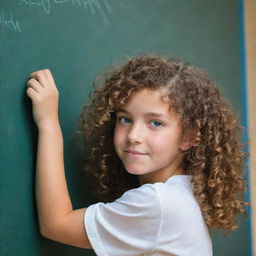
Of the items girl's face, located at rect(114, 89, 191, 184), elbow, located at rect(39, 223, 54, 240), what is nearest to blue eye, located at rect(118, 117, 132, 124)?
girl's face, located at rect(114, 89, 191, 184)

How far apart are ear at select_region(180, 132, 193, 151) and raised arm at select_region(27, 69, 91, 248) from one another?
1.10 ft

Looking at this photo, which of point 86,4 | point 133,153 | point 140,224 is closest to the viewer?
→ point 140,224

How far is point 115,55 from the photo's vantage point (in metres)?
1.44

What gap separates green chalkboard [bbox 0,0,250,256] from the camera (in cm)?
112

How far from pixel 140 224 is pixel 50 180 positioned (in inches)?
9.8

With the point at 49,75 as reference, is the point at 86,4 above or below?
above

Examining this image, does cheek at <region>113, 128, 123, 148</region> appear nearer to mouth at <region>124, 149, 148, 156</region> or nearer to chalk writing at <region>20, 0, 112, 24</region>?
mouth at <region>124, 149, 148, 156</region>

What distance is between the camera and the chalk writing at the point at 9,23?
3.64 ft

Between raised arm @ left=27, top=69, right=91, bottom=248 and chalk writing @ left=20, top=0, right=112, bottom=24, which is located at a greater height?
chalk writing @ left=20, top=0, right=112, bottom=24

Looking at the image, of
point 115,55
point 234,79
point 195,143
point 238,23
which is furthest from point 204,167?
point 238,23

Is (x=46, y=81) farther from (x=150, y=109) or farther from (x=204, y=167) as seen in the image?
(x=204, y=167)

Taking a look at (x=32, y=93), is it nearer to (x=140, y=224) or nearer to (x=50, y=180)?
(x=50, y=180)

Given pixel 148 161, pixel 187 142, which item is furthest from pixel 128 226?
pixel 187 142

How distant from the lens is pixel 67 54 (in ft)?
4.20
